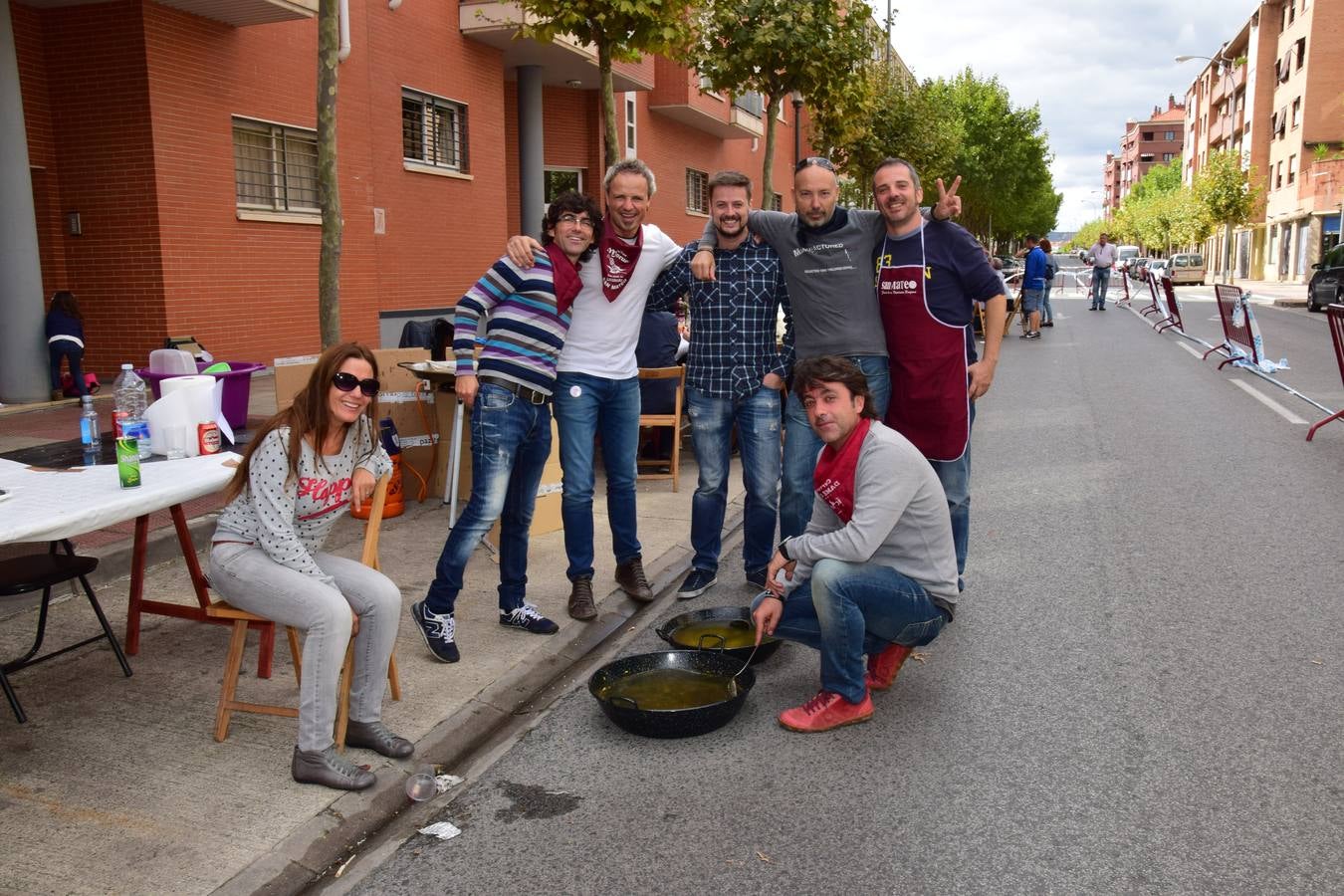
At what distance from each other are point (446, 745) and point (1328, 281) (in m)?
30.9

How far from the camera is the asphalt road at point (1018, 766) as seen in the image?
3080mm

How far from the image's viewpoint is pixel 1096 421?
36.2 feet

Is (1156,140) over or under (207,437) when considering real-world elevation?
over

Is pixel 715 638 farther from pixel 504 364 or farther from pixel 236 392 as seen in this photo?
pixel 236 392

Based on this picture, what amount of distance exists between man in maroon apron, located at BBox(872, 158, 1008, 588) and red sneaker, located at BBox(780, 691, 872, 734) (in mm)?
1495

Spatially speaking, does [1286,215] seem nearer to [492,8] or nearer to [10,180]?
[492,8]

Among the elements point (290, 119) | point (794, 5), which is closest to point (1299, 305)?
point (794, 5)

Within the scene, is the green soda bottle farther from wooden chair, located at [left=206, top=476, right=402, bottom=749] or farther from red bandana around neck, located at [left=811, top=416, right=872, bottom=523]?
red bandana around neck, located at [left=811, top=416, right=872, bottom=523]

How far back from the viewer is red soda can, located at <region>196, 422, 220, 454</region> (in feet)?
15.3

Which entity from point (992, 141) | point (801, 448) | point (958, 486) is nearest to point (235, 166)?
point (801, 448)

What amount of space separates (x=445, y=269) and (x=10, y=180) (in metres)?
7.21

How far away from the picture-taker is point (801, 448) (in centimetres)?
525

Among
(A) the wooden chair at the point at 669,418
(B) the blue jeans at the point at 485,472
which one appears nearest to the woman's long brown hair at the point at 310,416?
(B) the blue jeans at the point at 485,472

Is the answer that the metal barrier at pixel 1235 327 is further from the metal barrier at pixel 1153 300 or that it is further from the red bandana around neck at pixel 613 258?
the red bandana around neck at pixel 613 258
